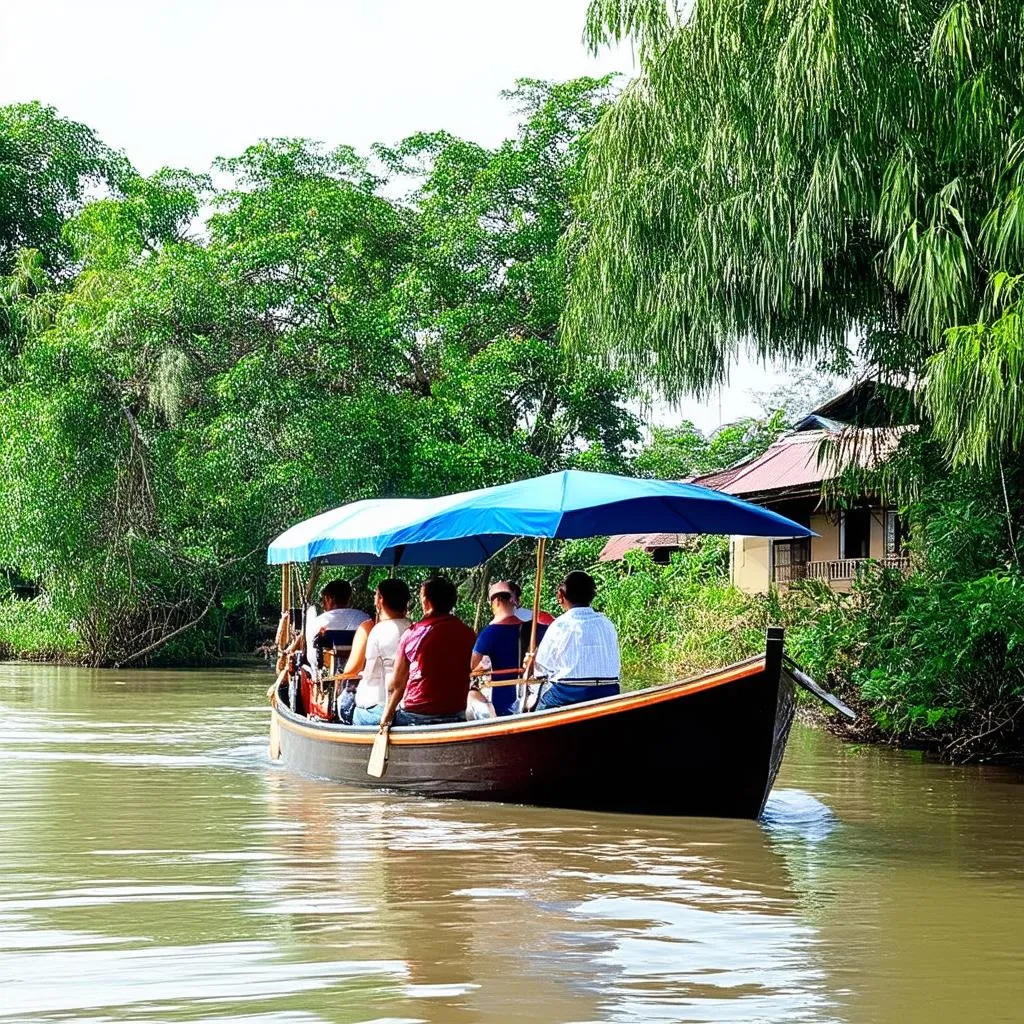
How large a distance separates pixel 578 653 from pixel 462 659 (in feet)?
3.27

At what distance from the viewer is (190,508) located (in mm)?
30844

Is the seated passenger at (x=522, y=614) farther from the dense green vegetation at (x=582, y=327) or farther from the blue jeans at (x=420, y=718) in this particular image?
the dense green vegetation at (x=582, y=327)

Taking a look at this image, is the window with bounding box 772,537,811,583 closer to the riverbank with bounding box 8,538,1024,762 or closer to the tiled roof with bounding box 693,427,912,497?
the tiled roof with bounding box 693,427,912,497

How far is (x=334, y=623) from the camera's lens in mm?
13305

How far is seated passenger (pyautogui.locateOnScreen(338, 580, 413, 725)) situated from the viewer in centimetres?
1125

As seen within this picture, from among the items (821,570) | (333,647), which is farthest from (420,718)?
(821,570)

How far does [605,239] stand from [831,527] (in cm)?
1601

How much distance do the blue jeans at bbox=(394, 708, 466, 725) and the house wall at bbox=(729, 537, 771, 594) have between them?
65.2 ft

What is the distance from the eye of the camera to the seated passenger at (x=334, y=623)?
43.5ft

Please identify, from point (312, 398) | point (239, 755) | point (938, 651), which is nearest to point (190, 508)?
point (312, 398)

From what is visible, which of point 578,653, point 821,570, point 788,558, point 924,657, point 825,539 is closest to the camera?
point 578,653

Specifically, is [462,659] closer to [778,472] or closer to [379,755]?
[379,755]

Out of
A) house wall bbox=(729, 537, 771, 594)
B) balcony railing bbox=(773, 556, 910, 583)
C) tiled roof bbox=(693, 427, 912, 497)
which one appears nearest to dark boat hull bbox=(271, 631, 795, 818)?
tiled roof bbox=(693, 427, 912, 497)

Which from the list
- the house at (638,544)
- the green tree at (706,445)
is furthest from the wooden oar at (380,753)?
the green tree at (706,445)
